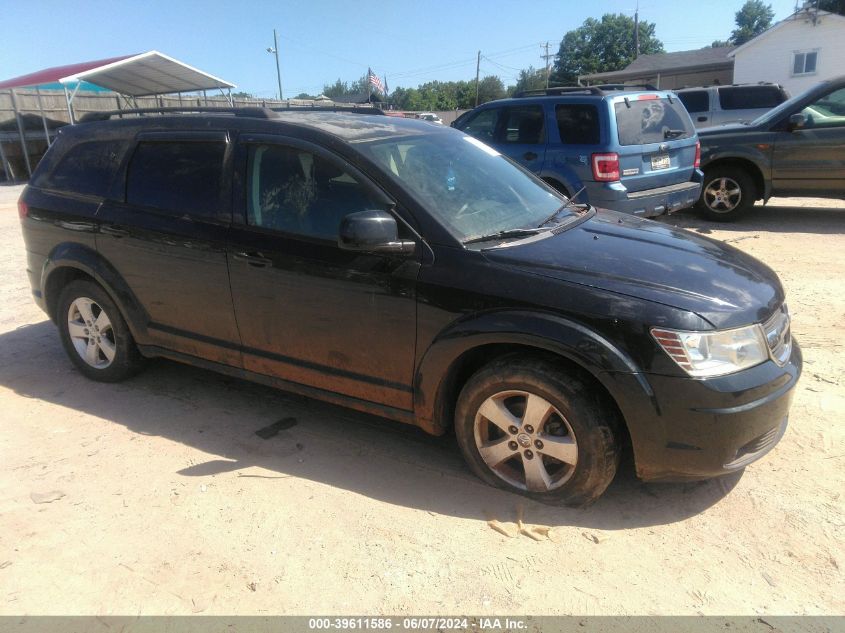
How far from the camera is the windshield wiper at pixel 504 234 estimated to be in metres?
3.20

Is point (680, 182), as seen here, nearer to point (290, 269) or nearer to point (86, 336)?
point (290, 269)

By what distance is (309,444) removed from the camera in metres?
3.73

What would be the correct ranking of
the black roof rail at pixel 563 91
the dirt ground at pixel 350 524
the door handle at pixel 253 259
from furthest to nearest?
the black roof rail at pixel 563 91 < the door handle at pixel 253 259 < the dirt ground at pixel 350 524

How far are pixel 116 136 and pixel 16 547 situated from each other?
2.67 metres

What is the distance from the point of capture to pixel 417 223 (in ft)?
10.4

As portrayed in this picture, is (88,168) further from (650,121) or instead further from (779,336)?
(650,121)

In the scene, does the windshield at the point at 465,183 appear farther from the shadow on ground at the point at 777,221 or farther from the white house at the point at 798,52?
the white house at the point at 798,52

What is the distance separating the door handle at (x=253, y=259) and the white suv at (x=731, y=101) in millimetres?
13822

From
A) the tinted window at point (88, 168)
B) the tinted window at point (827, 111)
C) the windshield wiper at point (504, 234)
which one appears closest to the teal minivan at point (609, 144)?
the tinted window at point (827, 111)


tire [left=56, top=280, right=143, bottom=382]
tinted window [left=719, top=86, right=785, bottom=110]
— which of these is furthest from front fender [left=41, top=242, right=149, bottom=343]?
tinted window [left=719, top=86, right=785, bottom=110]

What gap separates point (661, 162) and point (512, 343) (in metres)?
5.74

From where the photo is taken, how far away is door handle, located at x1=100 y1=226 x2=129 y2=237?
4133mm

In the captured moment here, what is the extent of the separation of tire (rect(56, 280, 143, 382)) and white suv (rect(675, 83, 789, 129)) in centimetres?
1395

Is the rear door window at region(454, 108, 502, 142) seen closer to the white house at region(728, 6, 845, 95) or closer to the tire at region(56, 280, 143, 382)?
the tire at region(56, 280, 143, 382)
